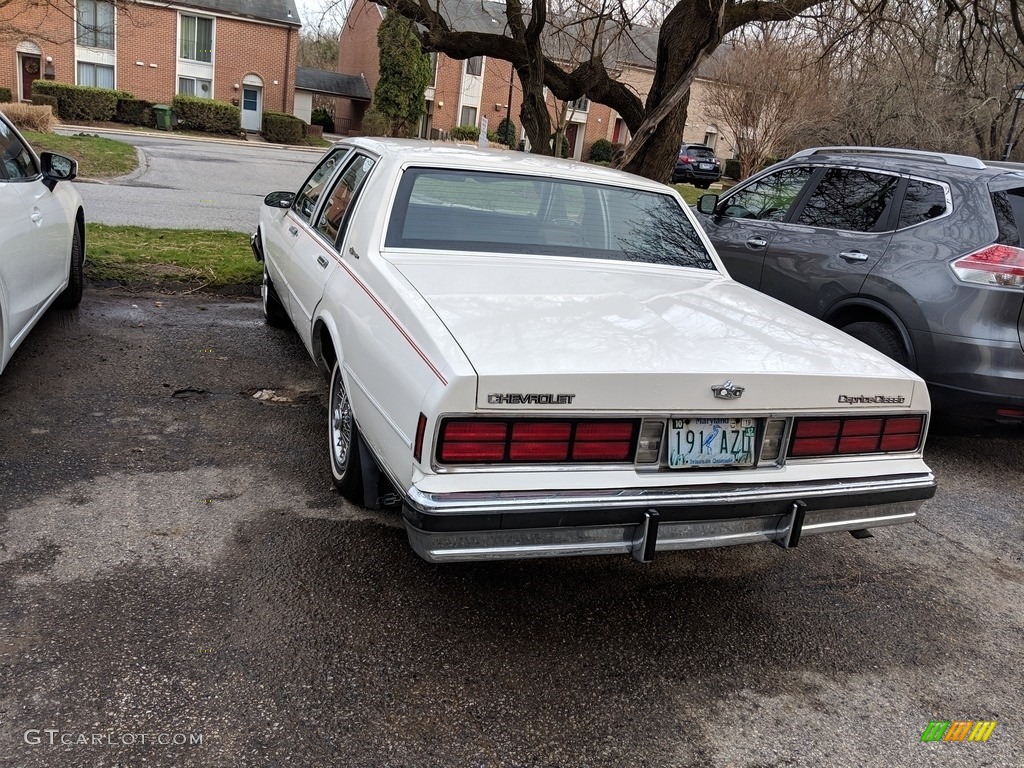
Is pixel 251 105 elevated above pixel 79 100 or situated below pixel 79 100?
above

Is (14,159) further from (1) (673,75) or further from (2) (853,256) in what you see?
(1) (673,75)

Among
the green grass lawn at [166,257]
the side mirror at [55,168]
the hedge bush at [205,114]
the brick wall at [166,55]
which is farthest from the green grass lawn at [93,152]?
the brick wall at [166,55]

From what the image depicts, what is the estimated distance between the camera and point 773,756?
2.58 meters

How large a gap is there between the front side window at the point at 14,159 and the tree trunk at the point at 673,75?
558 cm

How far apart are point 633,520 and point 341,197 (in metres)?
2.74

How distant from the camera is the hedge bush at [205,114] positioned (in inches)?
1378

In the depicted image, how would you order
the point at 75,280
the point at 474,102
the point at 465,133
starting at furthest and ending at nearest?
1. the point at 474,102
2. the point at 465,133
3. the point at 75,280

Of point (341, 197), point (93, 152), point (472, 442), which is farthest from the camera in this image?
point (93, 152)

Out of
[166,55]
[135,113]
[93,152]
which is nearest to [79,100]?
[135,113]

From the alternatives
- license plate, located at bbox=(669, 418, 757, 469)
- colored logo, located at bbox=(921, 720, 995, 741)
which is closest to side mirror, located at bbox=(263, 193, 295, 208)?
license plate, located at bbox=(669, 418, 757, 469)

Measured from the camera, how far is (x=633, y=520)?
2.79 m

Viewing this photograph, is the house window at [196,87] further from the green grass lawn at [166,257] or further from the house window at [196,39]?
the green grass lawn at [166,257]

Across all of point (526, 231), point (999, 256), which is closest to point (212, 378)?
point (526, 231)

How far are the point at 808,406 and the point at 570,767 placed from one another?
147 centimetres
